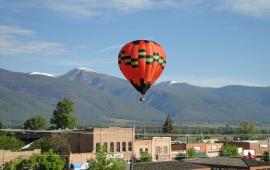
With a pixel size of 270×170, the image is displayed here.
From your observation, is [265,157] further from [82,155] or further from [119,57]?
[119,57]

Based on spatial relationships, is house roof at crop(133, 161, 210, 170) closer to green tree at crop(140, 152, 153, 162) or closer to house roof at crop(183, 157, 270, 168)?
house roof at crop(183, 157, 270, 168)

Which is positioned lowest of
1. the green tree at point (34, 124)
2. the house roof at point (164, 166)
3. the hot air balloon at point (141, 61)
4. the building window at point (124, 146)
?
the house roof at point (164, 166)

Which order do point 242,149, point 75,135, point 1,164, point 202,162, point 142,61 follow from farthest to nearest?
1. point 242,149
2. point 75,135
3. point 202,162
4. point 1,164
5. point 142,61

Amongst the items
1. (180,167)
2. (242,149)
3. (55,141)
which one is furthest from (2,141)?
(242,149)

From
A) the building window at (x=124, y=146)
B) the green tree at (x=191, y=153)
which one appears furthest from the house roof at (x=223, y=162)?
the green tree at (x=191, y=153)

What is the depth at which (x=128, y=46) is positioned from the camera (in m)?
60.1

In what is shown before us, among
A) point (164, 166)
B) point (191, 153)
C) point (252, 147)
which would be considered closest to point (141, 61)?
point (164, 166)

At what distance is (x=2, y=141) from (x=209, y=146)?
6132 centimetres

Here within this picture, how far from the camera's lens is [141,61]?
59.0 metres

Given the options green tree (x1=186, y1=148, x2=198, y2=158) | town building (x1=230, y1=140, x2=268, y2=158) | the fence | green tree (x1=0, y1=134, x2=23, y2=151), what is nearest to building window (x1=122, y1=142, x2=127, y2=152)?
green tree (x1=186, y1=148, x2=198, y2=158)

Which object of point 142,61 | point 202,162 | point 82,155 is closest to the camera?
point 142,61

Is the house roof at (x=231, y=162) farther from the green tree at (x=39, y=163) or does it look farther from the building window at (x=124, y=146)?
the green tree at (x=39, y=163)

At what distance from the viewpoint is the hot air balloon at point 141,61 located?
59062 mm

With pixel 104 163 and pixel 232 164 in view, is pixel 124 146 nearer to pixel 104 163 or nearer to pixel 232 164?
pixel 232 164
